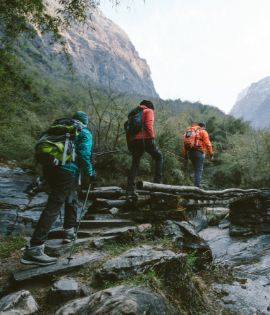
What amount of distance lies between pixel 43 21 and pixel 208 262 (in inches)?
302

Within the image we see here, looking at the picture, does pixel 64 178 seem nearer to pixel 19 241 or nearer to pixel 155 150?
pixel 19 241

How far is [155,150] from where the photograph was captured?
7.12 metres

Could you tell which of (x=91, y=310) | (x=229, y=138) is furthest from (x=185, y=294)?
(x=229, y=138)

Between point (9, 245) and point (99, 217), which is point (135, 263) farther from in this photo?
point (99, 217)

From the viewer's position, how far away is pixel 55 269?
4.21m

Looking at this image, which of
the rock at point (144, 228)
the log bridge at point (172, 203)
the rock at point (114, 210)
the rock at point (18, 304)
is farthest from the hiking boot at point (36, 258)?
the rock at point (114, 210)

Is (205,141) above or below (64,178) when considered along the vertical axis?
above

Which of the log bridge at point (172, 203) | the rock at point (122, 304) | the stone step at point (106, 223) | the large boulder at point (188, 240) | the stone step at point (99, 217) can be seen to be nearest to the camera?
the rock at point (122, 304)

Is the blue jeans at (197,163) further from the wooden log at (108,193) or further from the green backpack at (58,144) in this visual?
the green backpack at (58,144)

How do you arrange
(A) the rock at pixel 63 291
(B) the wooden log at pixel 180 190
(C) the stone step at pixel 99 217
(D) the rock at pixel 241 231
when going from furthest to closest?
(D) the rock at pixel 241 231
(C) the stone step at pixel 99 217
(B) the wooden log at pixel 180 190
(A) the rock at pixel 63 291

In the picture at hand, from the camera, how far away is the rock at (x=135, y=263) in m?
4.05

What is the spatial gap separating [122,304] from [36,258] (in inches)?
65.6

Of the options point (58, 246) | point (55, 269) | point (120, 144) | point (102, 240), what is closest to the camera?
point (55, 269)

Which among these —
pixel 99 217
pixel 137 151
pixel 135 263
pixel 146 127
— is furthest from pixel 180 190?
pixel 135 263
